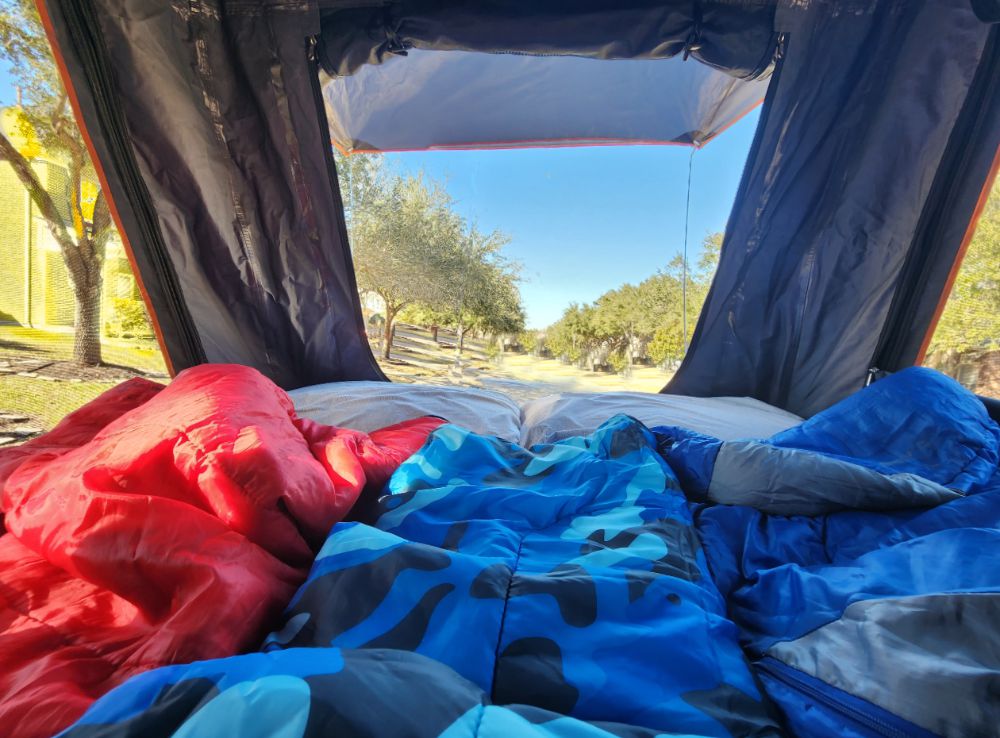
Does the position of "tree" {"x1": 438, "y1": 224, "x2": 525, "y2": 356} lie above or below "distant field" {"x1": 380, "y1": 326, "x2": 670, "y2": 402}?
above

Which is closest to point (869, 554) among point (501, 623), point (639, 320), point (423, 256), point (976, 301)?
point (501, 623)

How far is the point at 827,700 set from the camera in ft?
1.36

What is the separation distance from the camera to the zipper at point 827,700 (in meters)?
0.38

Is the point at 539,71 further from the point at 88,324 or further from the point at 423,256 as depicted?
the point at 88,324

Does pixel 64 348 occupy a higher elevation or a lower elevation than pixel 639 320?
lower

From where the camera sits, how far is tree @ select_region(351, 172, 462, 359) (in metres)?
2.04

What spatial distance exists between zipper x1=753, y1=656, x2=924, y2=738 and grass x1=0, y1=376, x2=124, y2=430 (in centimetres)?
210

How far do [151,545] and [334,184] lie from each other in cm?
149

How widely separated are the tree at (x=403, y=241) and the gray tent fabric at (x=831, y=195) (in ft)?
3.80

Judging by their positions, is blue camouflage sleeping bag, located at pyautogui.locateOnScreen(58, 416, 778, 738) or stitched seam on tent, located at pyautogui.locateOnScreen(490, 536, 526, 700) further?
stitched seam on tent, located at pyautogui.locateOnScreen(490, 536, 526, 700)

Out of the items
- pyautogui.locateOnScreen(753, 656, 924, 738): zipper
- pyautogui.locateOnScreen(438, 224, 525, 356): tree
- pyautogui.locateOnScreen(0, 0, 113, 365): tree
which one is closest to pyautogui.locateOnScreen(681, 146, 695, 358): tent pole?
pyautogui.locateOnScreen(438, 224, 525, 356): tree

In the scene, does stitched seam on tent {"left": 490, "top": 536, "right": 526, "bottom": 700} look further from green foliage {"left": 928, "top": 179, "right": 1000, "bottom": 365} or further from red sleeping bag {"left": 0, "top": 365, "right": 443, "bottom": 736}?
green foliage {"left": 928, "top": 179, "right": 1000, "bottom": 365}

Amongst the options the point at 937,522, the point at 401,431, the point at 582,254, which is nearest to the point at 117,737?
the point at 401,431

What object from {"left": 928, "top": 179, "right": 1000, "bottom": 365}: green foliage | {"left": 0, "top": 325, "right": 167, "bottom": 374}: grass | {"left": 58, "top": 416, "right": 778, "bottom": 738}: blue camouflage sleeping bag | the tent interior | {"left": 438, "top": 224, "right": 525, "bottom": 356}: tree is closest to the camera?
{"left": 58, "top": 416, "right": 778, "bottom": 738}: blue camouflage sleeping bag
